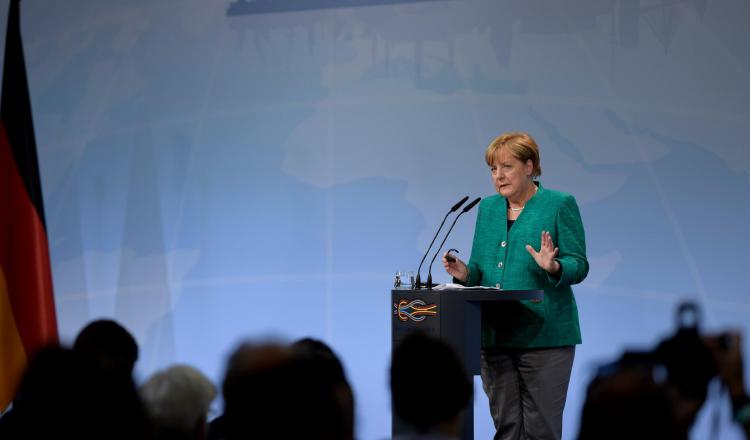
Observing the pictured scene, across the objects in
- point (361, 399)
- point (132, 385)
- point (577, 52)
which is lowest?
point (361, 399)

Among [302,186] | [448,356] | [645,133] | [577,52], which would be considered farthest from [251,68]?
[448,356]

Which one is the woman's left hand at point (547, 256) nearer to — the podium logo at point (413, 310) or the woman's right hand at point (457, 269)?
the woman's right hand at point (457, 269)

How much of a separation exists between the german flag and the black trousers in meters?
2.76

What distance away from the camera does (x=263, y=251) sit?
17.3 feet

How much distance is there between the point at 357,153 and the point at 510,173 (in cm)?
195

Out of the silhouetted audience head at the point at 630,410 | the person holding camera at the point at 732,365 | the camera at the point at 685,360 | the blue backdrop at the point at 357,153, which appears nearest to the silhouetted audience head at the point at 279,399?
the silhouetted audience head at the point at 630,410

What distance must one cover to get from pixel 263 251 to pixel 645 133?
2.32m

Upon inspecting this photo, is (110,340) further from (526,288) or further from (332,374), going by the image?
(526,288)

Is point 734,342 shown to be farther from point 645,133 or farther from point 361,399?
point 361,399

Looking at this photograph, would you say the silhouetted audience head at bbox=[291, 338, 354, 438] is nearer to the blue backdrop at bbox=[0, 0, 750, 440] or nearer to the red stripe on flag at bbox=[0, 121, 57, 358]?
the blue backdrop at bbox=[0, 0, 750, 440]

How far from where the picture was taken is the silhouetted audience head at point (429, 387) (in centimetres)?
181


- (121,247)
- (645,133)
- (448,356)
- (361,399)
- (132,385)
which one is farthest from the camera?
(121,247)

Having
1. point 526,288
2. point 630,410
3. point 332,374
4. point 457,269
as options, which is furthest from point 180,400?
point 526,288

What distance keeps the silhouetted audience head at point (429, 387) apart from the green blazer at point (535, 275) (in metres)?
1.37
